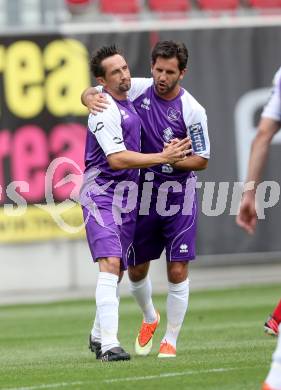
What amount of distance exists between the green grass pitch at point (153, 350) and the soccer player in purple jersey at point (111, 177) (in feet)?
1.33

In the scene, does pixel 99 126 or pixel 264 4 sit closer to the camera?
pixel 99 126

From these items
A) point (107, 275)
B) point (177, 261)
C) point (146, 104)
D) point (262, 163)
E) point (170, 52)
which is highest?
point (170, 52)

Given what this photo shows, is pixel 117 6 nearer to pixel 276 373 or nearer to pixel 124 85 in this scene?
pixel 124 85

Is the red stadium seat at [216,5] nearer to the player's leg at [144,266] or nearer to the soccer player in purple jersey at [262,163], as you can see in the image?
the player's leg at [144,266]

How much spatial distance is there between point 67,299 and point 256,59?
18.0 feet

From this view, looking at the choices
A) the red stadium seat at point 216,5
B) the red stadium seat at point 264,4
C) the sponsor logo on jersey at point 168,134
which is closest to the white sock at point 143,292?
the sponsor logo on jersey at point 168,134

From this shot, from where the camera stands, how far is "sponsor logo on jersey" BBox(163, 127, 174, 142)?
9.50 metres

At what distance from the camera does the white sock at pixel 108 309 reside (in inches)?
349

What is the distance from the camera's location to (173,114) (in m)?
9.48

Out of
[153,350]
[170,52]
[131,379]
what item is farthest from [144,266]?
[131,379]

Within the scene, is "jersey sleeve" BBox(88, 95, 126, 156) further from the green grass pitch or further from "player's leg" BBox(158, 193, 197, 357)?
the green grass pitch

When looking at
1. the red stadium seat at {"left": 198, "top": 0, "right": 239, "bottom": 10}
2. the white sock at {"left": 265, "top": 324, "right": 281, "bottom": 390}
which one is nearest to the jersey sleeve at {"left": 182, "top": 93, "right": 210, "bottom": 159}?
the white sock at {"left": 265, "top": 324, "right": 281, "bottom": 390}

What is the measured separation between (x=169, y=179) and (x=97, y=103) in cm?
93

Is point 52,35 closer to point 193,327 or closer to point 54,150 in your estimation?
point 54,150
